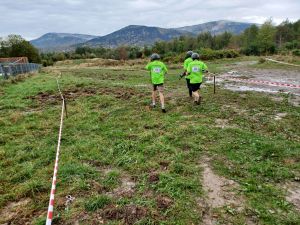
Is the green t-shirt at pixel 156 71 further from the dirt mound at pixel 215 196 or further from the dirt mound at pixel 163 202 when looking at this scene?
the dirt mound at pixel 163 202

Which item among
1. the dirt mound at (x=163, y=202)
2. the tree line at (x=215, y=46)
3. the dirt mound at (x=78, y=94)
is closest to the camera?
the dirt mound at (x=163, y=202)

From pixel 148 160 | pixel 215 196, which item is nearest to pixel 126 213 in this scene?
pixel 215 196

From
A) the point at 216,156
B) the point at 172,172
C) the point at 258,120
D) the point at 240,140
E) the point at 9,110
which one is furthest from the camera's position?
the point at 9,110

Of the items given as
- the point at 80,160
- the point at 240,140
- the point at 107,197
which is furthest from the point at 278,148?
the point at 80,160

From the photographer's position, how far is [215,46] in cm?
9519

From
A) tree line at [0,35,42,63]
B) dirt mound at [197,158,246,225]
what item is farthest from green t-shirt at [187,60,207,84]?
tree line at [0,35,42,63]

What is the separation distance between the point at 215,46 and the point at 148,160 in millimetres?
Answer: 95923

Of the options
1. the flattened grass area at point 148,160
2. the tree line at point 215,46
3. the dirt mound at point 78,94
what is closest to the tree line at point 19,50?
the tree line at point 215,46

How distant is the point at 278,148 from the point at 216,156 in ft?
4.67

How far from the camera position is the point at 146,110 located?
31.9 ft

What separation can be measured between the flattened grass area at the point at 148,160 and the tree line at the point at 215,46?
3533 centimetres

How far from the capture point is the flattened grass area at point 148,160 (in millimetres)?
3873

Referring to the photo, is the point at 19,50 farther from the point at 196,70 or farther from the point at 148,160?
the point at 148,160

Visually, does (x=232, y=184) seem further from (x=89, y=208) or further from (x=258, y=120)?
(x=258, y=120)
